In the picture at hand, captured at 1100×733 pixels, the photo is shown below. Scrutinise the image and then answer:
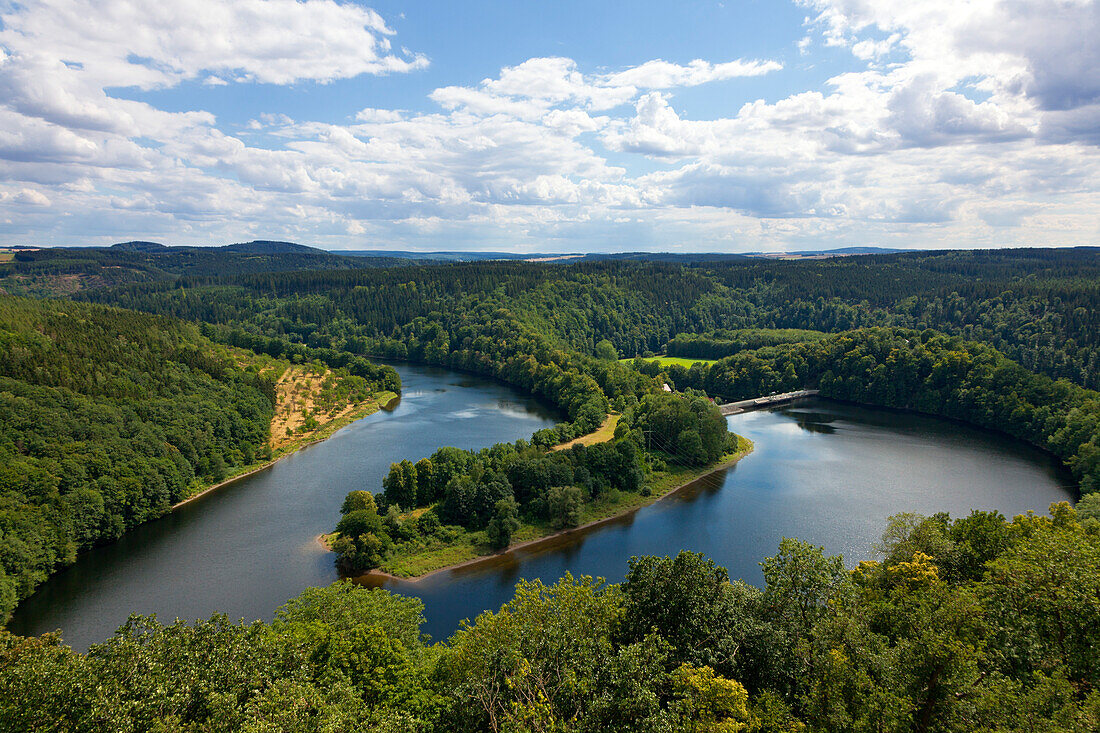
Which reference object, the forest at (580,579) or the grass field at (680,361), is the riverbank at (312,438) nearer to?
the forest at (580,579)

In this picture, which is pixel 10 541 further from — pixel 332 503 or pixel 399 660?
pixel 399 660

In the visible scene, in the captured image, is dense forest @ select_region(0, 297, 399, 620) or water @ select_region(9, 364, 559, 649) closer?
water @ select_region(9, 364, 559, 649)

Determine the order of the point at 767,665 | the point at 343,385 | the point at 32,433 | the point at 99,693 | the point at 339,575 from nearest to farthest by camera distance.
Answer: the point at 99,693 < the point at 767,665 < the point at 339,575 < the point at 32,433 < the point at 343,385

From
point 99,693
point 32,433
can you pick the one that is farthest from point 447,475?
point 99,693

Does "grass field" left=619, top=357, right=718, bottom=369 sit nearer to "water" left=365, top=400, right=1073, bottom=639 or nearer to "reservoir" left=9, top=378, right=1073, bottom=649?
"reservoir" left=9, top=378, right=1073, bottom=649

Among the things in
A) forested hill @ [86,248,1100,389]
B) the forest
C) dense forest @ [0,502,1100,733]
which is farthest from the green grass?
forested hill @ [86,248,1100,389]

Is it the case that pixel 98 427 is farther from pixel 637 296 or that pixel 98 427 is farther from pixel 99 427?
pixel 637 296

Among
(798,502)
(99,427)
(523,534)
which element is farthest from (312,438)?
(798,502)
